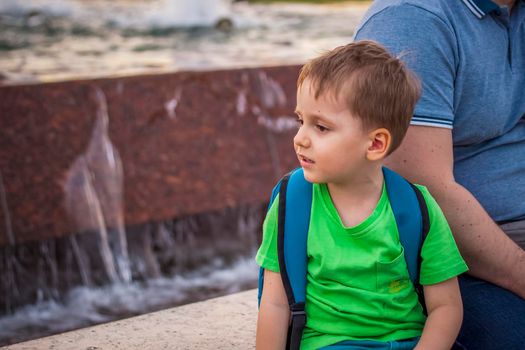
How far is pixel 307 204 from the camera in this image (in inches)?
86.0

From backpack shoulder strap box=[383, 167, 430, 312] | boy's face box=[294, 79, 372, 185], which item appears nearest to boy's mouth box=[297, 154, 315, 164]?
boy's face box=[294, 79, 372, 185]

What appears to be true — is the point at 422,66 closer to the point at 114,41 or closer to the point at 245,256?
the point at 245,256

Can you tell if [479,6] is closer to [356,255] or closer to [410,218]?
[410,218]

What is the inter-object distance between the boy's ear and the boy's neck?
0.05m

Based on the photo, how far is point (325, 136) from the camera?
2094 mm

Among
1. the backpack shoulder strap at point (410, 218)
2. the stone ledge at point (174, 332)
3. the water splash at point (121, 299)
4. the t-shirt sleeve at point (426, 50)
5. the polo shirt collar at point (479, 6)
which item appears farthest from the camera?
the water splash at point (121, 299)

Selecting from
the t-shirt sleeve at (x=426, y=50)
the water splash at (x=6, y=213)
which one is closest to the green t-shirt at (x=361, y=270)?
the t-shirt sleeve at (x=426, y=50)

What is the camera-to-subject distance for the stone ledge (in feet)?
9.18

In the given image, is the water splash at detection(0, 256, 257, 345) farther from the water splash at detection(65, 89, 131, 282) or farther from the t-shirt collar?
the t-shirt collar

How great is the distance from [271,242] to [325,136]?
282 millimetres

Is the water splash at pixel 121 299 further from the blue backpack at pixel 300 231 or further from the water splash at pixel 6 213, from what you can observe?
the blue backpack at pixel 300 231

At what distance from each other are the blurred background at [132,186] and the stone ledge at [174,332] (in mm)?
1324

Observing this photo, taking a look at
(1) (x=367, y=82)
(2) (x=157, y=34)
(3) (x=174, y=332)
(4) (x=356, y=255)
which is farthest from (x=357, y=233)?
(2) (x=157, y=34)

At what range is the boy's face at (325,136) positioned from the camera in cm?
208
